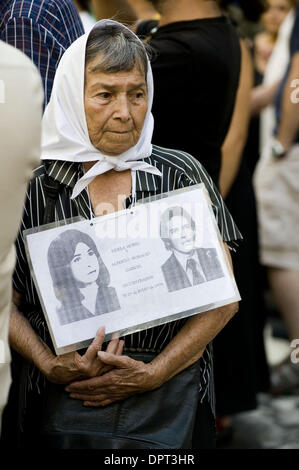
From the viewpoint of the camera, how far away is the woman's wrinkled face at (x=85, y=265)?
2242mm

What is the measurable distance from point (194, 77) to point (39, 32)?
2.40 ft

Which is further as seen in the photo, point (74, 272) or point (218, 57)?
point (218, 57)

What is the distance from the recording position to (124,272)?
7.37 ft

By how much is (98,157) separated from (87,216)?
0.53ft

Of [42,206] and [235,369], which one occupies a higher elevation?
[42,206]

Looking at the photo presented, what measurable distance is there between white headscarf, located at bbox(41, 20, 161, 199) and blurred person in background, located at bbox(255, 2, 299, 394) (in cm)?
224

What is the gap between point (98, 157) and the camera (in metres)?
2.34

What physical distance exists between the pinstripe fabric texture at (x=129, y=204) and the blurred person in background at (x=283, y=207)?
2.11 m

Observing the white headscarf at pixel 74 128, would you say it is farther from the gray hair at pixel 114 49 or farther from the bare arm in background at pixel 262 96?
the bare arm in background at pixel 262 96

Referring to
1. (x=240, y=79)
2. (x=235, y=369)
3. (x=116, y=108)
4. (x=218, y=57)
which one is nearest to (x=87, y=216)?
(x=116, y=108)

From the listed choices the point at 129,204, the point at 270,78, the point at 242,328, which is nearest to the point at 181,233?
the point at 129,204

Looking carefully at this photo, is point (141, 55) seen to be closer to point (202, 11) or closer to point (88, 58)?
point (88, 58)

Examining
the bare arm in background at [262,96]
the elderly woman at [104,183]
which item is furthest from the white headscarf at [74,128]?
the bare arm in background at [262,96]

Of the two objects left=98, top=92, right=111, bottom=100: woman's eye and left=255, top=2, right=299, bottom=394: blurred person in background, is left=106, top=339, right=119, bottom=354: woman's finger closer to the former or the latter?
left=98, top=92, right=111, bottom=100: woman's eye
